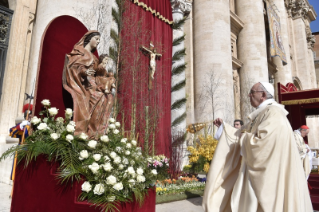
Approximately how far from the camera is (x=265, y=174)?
8.17 ft

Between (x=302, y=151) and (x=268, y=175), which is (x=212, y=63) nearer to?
(x=302, y=151)

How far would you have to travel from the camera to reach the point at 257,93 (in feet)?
9.76

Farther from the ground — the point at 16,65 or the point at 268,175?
the point at 16,65

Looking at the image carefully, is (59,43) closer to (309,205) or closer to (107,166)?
(107,166)

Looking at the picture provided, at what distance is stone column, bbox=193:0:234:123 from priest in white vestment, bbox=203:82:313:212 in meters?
8.29

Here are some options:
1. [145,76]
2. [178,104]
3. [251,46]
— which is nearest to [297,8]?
[251,46]

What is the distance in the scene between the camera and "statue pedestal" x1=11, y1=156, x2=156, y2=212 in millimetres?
2545

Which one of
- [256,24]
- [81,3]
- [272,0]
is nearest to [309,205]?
[81,3]

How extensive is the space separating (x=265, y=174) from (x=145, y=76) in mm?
7741

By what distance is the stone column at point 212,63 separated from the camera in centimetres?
1173

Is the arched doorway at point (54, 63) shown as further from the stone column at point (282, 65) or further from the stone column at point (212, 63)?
the stone column at point (282, 65)

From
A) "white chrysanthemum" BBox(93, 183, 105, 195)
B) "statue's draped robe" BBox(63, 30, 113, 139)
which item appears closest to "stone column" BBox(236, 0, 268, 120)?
"statue's draped robe" BBox(63, 30, 113, 139)

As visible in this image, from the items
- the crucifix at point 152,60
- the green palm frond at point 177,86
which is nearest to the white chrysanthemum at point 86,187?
the crucifix at point 152,60

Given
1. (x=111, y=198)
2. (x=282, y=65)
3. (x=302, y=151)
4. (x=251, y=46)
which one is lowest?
(x=111, y=198)
